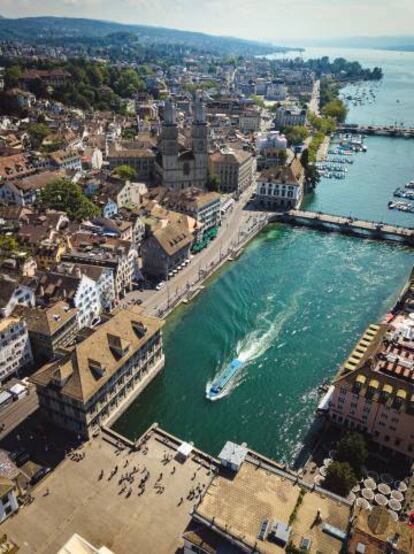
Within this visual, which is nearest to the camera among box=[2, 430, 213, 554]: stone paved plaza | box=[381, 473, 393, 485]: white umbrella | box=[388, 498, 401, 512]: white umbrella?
box=[2, 430, 213, 554]: stone paved plaza

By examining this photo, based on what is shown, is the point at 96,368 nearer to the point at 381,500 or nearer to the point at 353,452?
the point at 353,452

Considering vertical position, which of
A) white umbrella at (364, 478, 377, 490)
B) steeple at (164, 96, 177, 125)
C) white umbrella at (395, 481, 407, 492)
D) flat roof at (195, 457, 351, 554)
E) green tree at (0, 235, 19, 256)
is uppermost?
steeple at (164, 96, 177, 125)

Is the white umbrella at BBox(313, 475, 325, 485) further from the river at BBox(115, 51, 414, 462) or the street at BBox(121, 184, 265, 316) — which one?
the street at BBox(121, 184, 265, 316)

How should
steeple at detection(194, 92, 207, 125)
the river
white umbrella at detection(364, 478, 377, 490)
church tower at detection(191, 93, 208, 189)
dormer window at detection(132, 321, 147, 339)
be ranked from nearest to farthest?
white umbrella at detection(364, 478, 377, 490) → the river → dormer window at detection(132, 321, 147, 339) → steeple at detection(194, 92, 207, 125) → church tower at detection(191, 93, 208, 189)

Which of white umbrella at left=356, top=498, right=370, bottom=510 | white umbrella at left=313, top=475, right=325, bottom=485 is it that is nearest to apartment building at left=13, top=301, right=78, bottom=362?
white umbrella at left=313, top=475, right=325, bottom=485

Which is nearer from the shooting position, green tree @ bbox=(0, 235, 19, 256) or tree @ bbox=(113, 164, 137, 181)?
green tree @ bbox=(0, 235, 19, 256)

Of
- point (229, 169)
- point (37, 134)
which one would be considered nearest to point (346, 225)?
point (229, 169)

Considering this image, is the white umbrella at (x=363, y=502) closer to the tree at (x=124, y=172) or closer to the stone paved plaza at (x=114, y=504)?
the stone paved plaza at (x=114, y=504)

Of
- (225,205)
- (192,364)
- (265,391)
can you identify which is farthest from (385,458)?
(225,205)
